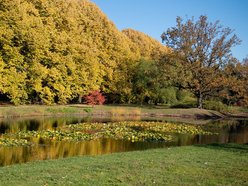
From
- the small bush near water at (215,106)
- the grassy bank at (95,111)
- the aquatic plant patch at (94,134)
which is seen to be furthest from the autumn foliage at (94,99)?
the aquatic plant patch at (94,134)

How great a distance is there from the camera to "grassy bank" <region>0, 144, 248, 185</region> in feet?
33.2

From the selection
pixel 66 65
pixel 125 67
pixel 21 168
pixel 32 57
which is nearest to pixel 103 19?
pixel 125 67

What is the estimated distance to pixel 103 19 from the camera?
196 feet

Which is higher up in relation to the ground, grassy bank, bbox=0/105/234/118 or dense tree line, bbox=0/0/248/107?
dense tree line, bbox=0/0/248/107

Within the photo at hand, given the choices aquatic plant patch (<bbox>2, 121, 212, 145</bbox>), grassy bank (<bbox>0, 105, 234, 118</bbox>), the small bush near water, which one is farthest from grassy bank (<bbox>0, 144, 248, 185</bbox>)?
the small bush near water

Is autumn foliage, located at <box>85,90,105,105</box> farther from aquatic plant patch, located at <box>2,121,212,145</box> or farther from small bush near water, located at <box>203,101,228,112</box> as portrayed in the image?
→ aquatic plant patch, located at <box>2,121,212,145</box>

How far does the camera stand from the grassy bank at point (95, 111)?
3658 centimetres

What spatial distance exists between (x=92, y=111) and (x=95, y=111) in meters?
0.51

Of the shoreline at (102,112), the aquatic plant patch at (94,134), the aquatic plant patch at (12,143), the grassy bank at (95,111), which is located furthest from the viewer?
the shoreline at (102,112)

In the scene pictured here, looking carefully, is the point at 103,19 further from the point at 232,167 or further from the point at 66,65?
the point at 232,167

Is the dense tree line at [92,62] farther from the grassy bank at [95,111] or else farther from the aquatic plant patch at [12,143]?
the aquatic plant patch at [12,143]

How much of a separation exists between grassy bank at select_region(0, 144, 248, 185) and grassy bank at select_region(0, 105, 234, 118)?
23939 mm

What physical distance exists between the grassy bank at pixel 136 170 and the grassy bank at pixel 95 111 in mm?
23939

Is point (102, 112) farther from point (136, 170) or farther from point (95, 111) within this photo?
point (136, 170)
